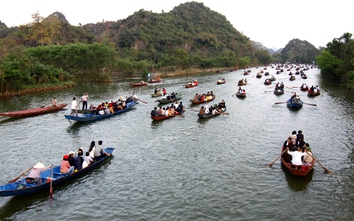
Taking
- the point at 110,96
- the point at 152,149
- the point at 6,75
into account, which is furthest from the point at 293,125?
the point at 6,75

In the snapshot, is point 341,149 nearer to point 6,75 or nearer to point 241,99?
point 241,99

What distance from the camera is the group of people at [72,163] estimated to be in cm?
1408

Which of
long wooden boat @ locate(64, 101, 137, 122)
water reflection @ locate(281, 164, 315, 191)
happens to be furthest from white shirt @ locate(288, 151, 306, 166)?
long wooden boat @ locate(64, 101, 137, 122)

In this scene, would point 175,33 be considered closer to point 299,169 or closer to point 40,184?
point 299,169

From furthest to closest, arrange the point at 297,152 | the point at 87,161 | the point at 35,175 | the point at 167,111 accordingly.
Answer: the point at 167,111 → the point at 87,161 → the point at 297,152 → the point at 35,175

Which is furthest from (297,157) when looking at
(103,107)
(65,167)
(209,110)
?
(103,107)

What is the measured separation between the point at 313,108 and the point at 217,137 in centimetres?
1611

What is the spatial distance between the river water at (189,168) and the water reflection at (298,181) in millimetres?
51

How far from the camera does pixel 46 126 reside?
26.5 metres

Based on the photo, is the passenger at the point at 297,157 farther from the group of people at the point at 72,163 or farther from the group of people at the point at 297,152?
the group of people at the point at 72,163

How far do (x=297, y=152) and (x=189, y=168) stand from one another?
20.2ft

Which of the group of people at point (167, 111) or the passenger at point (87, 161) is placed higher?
the group of people at point (167, 111)

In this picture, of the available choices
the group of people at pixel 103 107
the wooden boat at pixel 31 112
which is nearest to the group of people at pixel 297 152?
the group of people at pixel 103 107

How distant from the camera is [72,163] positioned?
15633 mm
